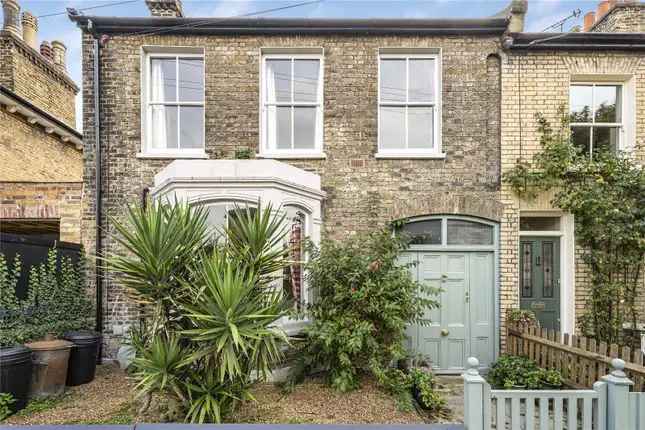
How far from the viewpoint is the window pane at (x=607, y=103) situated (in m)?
6.68

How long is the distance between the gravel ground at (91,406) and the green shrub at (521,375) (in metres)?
5.17

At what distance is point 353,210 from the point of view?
6461 mm

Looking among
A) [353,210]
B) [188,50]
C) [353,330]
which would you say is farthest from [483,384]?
[188,50]

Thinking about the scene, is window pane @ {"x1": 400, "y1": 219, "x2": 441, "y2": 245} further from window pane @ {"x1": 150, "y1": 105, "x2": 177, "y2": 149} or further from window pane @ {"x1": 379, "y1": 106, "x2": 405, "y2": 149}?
window pane @ {"x1": 150, "y1": 105, "x2": 177, "y2": 149}

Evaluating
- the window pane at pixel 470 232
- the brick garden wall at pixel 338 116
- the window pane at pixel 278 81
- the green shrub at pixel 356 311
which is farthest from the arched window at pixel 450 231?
the window pane at pixel 278 81

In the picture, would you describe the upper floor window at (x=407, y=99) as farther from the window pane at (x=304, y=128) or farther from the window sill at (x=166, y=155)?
the window sill at (x=166, y=155)

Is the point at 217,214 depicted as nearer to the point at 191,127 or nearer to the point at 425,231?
the point at 191,127

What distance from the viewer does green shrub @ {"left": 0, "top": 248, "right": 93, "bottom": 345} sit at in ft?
15.8

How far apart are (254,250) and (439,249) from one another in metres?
3.69

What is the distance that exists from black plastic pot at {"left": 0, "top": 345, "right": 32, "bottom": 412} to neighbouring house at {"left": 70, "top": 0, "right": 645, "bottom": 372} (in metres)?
1.99

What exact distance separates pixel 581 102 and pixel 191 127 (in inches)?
296

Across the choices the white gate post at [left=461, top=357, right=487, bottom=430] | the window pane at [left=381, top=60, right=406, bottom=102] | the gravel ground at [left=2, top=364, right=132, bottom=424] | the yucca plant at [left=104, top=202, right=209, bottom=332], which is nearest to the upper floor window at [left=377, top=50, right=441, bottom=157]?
the window pane at [left=381, top=60, right=406, bottom=102]

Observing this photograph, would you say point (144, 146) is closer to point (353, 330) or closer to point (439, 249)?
point (353, 330)

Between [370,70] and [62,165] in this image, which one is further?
[62,165]
